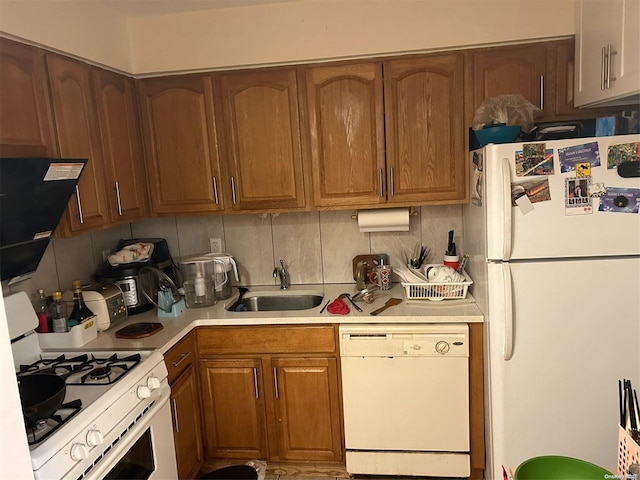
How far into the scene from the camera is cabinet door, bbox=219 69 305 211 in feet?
7.88

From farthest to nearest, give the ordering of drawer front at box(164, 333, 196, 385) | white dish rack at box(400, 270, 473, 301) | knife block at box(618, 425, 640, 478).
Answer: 1. white dish rack at box(400, 270, 473, 301)
2. drawer front at box(164, 333, 196, 385)
3. knife block at box(618, 425, 640, 478)

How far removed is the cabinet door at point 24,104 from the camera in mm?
1641

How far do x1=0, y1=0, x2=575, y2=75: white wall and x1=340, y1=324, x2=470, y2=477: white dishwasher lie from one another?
1.37 m

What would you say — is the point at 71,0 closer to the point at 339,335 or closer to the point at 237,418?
the point at 339,335

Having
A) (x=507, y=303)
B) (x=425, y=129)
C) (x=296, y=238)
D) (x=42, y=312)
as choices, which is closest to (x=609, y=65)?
(x=425, y=129)

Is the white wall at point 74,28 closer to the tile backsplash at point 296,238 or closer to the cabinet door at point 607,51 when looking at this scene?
the tile backsplash at point 296,238

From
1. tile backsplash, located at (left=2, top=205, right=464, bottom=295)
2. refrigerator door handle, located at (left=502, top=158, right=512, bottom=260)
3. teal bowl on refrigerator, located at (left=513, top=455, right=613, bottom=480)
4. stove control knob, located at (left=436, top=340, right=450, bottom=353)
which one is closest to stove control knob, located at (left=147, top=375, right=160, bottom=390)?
tile backsplash, located at (left=2, top=205, right=464, bottom=295)

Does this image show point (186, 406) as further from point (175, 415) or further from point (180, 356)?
point (180, 356)

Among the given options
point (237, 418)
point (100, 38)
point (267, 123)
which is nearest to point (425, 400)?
point (237, 418)

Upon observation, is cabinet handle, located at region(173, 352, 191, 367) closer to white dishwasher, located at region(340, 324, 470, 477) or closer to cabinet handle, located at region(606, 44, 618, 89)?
white dishwasher, located at region(340, 324, 470, 477)

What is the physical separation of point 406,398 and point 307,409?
0.50 metres

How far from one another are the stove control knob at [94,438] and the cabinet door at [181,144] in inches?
52.9

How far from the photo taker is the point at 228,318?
7.66 feet

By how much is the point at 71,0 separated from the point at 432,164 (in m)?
1.80
